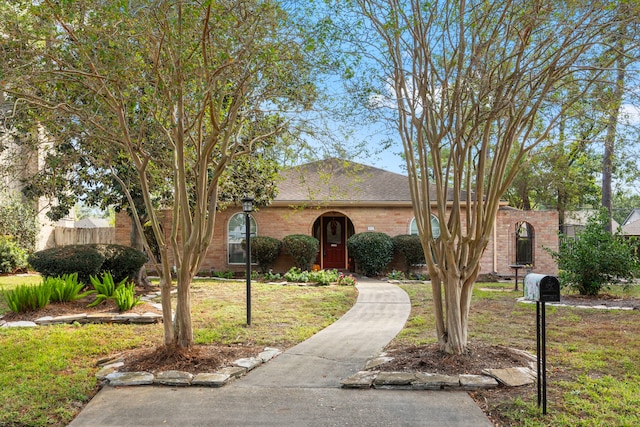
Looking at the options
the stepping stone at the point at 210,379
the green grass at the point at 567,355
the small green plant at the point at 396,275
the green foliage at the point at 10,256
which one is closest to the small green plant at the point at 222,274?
the small green plant at the point at 396,275

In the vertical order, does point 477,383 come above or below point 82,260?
below

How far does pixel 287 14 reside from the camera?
17.8ft

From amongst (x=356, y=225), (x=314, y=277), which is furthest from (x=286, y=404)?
(x=356, y=225)

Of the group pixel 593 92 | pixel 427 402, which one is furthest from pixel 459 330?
pixel 593 92

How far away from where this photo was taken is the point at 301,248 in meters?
16.6

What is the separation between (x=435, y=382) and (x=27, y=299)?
766 centimetres

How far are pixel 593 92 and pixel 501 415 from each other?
405 cm

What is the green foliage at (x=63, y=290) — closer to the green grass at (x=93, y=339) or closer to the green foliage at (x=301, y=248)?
the green grass at (x=93, y=339)

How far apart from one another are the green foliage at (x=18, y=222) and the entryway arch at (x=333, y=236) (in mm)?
10602

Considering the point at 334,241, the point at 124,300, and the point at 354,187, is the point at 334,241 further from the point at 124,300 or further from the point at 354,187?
the point at 124,300

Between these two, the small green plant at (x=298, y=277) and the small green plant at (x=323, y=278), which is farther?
the small green plant at (x=298, y=277)

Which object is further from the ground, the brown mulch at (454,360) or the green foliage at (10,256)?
the green foliage at (10,256)

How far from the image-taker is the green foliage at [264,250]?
654 inches

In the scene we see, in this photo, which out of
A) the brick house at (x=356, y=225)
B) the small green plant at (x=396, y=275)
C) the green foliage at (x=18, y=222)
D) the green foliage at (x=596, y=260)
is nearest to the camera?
the green foliage at (x=596, y=260)
